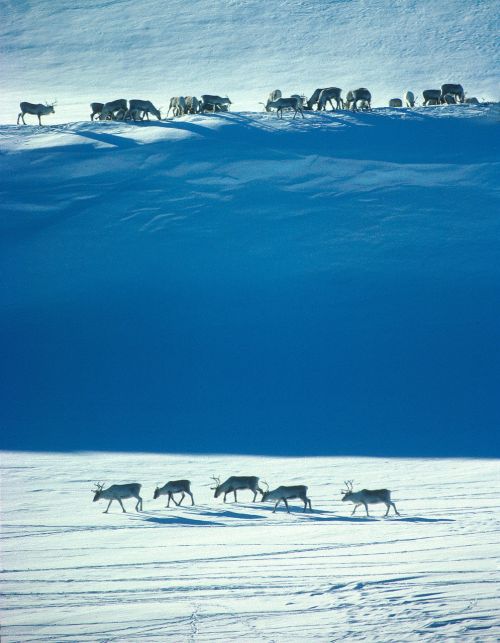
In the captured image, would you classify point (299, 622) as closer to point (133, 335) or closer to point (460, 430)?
point (460, 430)

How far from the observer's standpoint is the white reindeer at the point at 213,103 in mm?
30469

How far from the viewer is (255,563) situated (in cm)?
1082

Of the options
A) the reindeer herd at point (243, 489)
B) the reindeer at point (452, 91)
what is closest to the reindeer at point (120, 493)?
the reindeer herd at point (243, 489)

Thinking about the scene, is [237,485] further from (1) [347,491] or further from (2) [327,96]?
(2) [327,96]

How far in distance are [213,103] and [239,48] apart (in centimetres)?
1872

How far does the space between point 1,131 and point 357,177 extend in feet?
31.8

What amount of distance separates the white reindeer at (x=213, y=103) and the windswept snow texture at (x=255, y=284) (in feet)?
2.63

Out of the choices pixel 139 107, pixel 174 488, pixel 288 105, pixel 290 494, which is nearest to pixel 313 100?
pixel 288 105

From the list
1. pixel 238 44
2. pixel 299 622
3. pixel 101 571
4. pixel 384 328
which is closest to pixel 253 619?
pixel 299 622

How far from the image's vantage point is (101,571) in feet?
35.3

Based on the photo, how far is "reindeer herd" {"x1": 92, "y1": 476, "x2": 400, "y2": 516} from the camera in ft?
44.3

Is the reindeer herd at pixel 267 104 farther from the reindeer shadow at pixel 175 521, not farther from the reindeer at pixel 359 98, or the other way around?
the reindeer shadow at pixel 175 521

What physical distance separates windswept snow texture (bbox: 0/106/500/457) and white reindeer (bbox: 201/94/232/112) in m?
0.80

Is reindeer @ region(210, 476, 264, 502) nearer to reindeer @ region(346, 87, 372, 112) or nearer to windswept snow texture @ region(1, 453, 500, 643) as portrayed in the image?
windswept snow texture @ region(1, 453, 500, 643)
